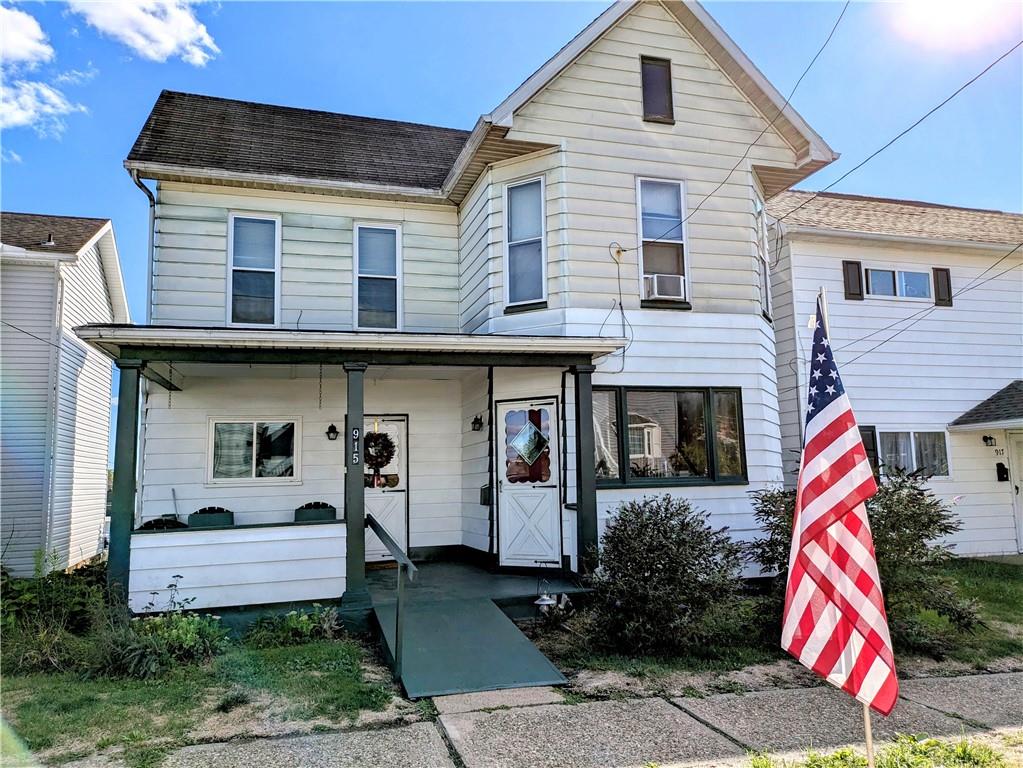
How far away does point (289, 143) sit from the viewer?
10.6 metres

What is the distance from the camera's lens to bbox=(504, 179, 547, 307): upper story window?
9.01 meters

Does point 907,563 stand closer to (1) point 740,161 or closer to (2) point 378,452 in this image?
(1) point 740,161

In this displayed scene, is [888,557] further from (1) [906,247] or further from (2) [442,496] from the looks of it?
(1) [906,247]

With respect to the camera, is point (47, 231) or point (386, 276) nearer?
point (386, 276)

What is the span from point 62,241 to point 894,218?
15.6 meters

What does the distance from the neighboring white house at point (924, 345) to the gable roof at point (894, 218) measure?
70mm

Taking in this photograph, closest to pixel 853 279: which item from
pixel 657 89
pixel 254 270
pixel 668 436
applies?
pixel 657 89

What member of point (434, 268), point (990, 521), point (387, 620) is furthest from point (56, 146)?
point (990, 521)

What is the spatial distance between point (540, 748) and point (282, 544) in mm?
3778

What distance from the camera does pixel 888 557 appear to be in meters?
6.51

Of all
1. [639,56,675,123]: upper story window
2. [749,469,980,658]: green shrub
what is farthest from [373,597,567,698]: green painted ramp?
[639,56,675,123]: upper story window

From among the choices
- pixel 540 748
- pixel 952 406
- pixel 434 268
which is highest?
pixel 434 268

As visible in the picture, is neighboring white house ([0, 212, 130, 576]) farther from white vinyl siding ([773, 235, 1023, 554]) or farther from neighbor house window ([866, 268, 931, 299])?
neighbor house window ([866, 268, 931, 299])

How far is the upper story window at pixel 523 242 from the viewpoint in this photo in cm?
901
